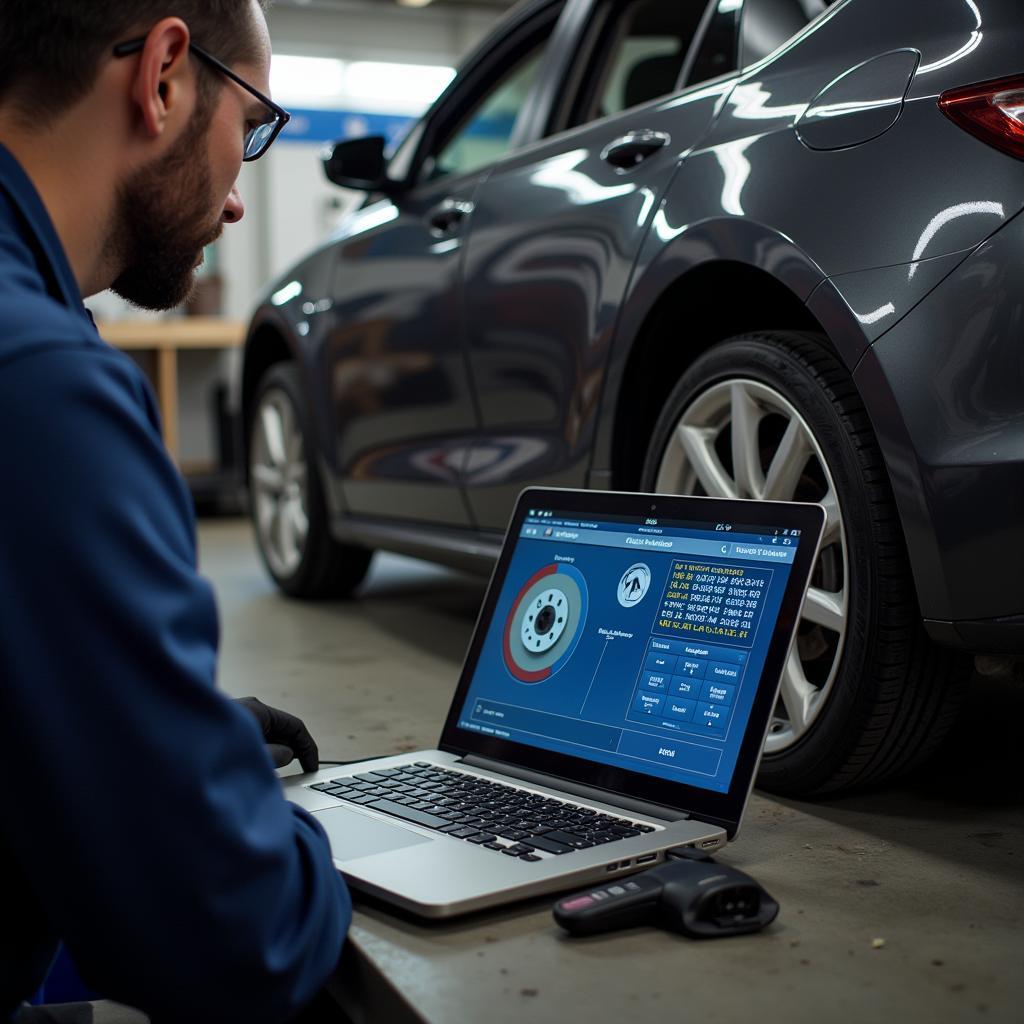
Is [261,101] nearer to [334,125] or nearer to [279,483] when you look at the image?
[279,483]

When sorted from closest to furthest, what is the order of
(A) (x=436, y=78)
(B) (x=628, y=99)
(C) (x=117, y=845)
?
(C) (x=117, y=845)
(B) (x=628, y=99)
(A) (x=436, y=78)

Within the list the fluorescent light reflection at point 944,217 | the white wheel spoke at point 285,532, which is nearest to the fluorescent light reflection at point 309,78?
the white wheel spoke at point 285,532

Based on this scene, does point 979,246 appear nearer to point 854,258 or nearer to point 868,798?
point 854,258

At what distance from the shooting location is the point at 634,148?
216 cm

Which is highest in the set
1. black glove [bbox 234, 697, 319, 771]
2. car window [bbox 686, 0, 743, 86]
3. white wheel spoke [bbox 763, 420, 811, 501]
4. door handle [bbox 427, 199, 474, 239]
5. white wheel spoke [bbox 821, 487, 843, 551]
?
car window [bbox 686, 0, 743, 86]

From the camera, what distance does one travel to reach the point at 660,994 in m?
1.17

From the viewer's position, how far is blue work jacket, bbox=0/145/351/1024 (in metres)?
0.81

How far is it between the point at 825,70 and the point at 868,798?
1.01m

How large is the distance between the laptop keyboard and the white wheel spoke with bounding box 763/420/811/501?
0.59 meters

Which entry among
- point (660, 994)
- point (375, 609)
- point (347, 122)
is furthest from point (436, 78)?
point (660, 994)

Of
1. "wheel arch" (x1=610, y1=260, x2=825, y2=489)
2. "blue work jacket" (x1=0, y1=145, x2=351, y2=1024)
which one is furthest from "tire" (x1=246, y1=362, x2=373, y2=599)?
"blue work jacket" (x1=0, y1=145, x2=351, y2=1024)

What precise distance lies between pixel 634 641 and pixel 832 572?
0.42 metres

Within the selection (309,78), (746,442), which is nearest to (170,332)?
(309,78)

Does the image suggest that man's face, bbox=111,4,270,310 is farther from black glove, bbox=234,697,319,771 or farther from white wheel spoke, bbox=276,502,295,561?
white wheel spoke, bbox=276,502,295,561
